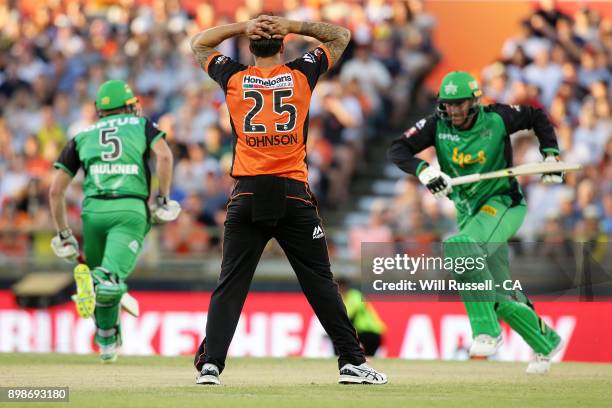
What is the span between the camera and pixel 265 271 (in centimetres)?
1917

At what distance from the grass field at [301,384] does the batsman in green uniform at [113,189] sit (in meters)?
0.61

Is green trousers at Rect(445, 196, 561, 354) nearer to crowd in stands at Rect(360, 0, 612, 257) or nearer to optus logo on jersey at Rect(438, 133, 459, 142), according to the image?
optus logo on jersey at Rect(438, 133, 459, 142)

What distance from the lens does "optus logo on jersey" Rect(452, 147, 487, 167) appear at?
1215 cm

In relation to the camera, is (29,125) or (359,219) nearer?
(359,219)

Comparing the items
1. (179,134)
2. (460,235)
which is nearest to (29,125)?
(179,134)

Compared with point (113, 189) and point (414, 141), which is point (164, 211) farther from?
point (414, 141)

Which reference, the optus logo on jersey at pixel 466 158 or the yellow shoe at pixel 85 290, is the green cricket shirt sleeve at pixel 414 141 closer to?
the optus logo on jersey at pixel 466 158

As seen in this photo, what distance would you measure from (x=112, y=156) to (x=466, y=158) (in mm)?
3465

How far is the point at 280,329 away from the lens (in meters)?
18.0

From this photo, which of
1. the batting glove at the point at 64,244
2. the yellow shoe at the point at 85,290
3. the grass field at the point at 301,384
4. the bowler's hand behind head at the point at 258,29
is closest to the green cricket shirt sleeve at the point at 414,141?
the grass field at the point at 301,384

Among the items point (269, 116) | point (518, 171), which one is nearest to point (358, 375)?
point (269, 116)

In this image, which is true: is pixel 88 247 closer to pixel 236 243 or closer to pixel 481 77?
pixel 236 243

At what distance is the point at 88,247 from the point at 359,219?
8430 millimetres

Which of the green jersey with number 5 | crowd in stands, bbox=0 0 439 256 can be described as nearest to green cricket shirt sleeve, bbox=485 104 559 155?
the green jersey with number 5
